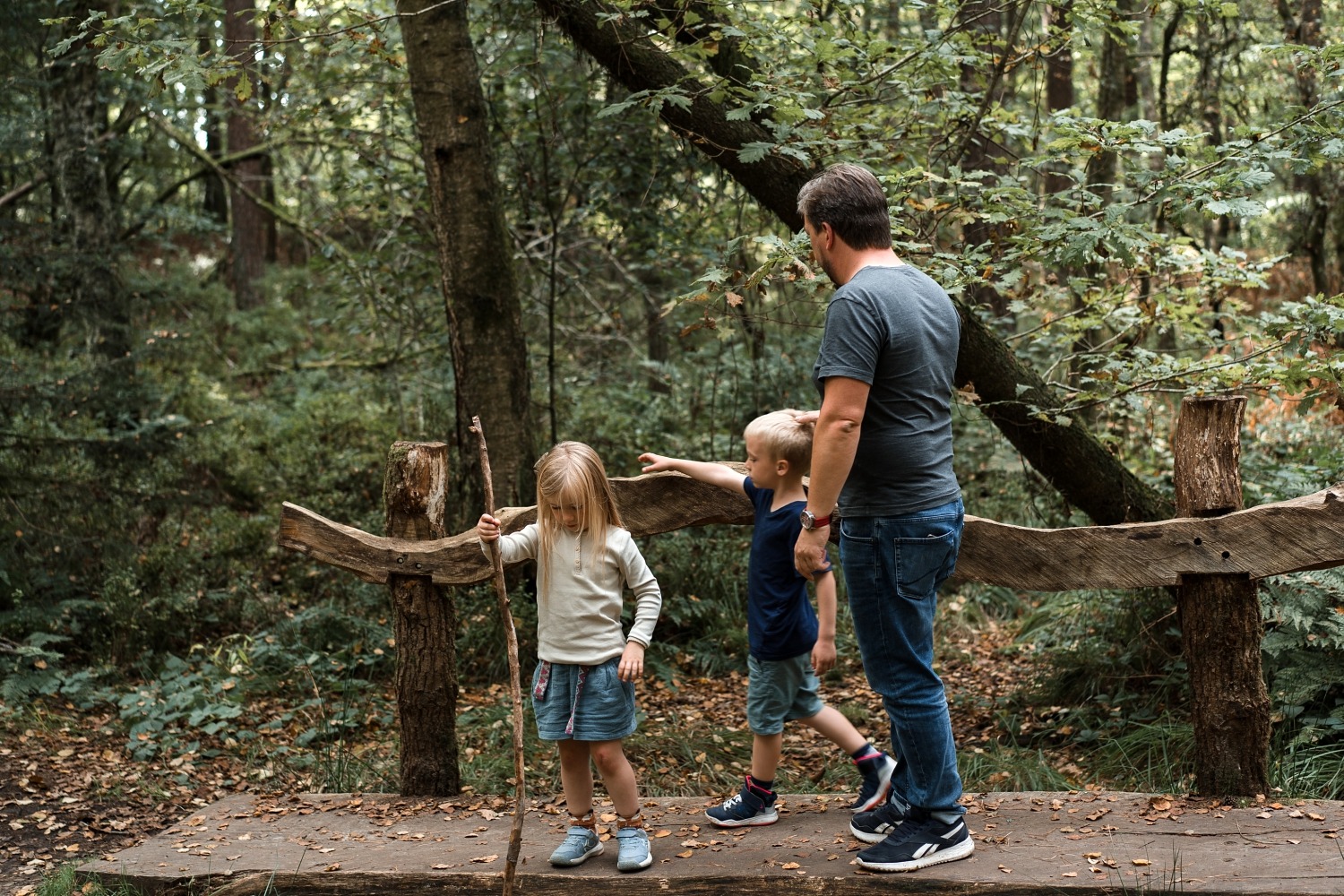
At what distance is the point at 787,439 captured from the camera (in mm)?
3590

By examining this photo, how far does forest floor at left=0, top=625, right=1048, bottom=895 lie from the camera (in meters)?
4.80

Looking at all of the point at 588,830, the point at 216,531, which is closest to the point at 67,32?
the point at 216,531

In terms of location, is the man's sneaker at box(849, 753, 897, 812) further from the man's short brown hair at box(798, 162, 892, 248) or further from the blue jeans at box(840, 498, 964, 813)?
the man's short brown hair at box(798, 162, 892, 248)

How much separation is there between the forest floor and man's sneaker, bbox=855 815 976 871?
1.79m

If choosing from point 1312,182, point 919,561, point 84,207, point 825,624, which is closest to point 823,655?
point 825,624

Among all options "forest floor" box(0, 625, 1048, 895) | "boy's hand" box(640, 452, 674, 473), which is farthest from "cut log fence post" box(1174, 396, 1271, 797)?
"boy's hand" box(640, 452, 674, 473)

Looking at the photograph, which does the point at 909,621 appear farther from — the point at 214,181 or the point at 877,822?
the point at 214,181

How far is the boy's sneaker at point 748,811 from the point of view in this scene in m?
3.83

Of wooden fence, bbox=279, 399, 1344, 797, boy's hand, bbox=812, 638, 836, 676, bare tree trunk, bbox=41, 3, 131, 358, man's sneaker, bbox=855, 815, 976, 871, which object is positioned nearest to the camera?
man's sneaker, bbox=855, 815, 976, 871

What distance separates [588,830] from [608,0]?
363 cm

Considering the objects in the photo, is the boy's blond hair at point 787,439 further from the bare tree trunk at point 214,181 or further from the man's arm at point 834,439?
the bare tree trunk at point 214,181

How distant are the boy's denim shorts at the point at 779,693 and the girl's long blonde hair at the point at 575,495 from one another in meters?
0.70

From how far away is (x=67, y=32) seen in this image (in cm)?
935

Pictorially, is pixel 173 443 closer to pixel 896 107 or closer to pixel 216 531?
pixel 216 531
